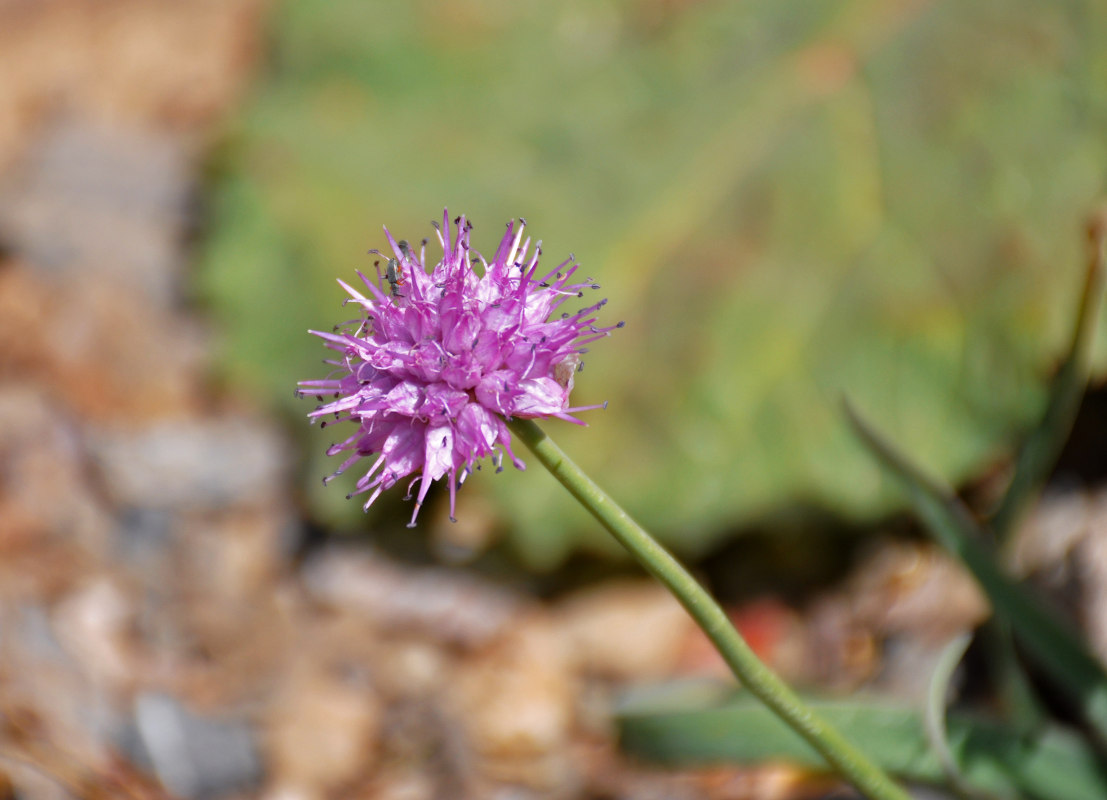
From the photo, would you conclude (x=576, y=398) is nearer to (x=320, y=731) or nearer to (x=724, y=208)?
(x=724, y=208)

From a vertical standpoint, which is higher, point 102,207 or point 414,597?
point 102,207

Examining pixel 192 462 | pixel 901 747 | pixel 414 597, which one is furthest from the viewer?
pixel 192 462

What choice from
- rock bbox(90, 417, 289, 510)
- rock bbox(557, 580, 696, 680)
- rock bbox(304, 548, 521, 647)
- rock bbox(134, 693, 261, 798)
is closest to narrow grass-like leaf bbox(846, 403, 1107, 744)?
rock bbox(557, 580, 696, 680)

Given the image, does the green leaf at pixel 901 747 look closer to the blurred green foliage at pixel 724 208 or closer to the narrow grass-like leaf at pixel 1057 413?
the narrow grass-like leaf at pixel 1057 413

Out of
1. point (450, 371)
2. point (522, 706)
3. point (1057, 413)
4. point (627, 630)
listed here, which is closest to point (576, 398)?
point (627, 630)

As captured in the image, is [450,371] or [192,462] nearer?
Result: [450,371]

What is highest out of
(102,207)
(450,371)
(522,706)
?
(102,207)

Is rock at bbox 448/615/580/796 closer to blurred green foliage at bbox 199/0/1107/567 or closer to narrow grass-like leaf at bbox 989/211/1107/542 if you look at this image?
blurred green foliage at bbox 199/0/1107/567

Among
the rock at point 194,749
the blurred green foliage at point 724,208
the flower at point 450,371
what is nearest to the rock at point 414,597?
the blurred green foliage at point 724,208
